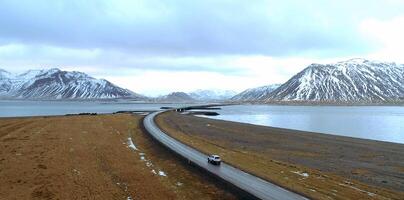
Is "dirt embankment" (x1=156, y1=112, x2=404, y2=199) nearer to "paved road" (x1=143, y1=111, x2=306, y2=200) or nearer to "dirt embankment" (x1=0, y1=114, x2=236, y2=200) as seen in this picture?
"paved road" (x1=143, y1=111, x2=306, y2=200)

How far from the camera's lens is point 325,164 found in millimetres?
34219

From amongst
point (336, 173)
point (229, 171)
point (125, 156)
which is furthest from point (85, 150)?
point (336, 173)

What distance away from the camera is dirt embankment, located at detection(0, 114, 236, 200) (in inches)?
864

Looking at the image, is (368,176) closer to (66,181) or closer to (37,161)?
(66,181)

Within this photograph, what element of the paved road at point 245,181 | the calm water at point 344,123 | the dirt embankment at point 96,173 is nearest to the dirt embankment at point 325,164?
the paved road at point 245,181

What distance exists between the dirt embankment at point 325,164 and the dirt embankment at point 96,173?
14.2 feet

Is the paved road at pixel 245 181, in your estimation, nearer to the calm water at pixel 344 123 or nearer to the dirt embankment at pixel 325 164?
the dirt embankment at pixel 325 164

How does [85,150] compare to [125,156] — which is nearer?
[125,156]

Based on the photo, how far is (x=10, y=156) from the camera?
33.0m

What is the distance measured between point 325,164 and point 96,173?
1753 centimetres

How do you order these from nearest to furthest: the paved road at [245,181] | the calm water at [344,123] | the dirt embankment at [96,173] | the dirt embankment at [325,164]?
the paved road at [245,181] < the dirt embankment at [96,173] < the dirt embankment at [325,164] < the calm water at [344,123]

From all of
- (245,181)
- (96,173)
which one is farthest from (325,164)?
(96,173)

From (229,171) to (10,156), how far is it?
56.1 feet

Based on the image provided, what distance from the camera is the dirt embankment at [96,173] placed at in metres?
21.9
